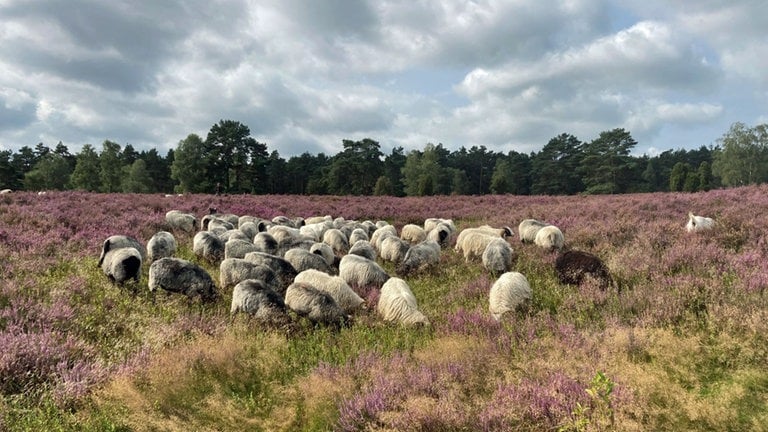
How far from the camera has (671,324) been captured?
5.88 m

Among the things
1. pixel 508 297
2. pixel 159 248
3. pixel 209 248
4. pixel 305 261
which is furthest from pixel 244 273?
pixel 508 297

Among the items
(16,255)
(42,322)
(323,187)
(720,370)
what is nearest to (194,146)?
(323,187)

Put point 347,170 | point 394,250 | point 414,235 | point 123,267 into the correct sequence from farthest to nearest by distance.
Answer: point 347,170 → point 414,235 → point 394,250 → point 123,267

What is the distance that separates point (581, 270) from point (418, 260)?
421 centimetres

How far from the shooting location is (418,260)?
11336 mm

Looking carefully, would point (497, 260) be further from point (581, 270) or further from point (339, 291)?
point (339, 291)

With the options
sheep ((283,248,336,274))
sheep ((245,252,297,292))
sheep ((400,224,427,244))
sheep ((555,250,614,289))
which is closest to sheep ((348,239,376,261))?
sheep ((283,248,336,274))

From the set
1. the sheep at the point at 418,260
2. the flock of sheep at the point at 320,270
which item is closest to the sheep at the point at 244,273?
the flock of sheep at the point at 320,270

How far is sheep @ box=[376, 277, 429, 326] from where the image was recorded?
23.6 ft

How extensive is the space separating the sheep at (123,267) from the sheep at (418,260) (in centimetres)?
626

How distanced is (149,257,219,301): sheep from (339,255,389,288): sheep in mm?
2992

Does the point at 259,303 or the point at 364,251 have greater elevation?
the point at 364,251

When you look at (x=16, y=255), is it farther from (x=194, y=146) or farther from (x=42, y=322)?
(x=194, y=146)

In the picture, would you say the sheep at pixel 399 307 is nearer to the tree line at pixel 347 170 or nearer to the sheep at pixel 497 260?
the sheep at pixel 497 260
